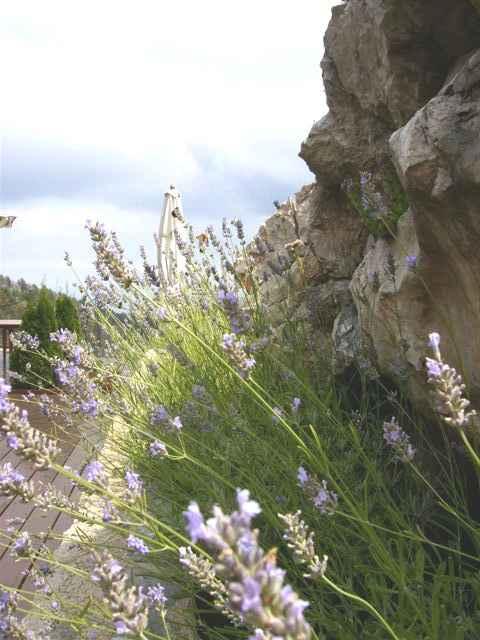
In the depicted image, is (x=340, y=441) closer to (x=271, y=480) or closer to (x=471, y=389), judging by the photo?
(x=271, y=480)

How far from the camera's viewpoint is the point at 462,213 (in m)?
2.19

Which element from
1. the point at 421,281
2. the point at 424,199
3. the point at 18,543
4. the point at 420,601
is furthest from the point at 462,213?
the point at 18,543

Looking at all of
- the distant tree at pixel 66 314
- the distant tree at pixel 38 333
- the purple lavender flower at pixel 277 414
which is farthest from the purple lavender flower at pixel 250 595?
the distant tree at pixel 66 314

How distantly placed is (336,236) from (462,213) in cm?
200

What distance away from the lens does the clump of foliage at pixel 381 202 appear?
292 cm

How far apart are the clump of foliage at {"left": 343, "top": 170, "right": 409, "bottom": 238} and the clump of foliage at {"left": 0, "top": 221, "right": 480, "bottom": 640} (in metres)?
0.69

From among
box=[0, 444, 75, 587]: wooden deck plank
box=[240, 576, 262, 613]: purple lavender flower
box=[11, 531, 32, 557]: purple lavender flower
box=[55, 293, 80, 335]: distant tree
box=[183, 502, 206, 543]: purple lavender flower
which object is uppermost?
box=[55, 293, 80, 335]: distant tree

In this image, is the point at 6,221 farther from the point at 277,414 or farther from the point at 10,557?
the point at 277,414

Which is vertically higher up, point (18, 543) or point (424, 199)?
point (424, 199)

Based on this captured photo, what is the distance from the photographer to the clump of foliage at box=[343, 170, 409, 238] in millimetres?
2916

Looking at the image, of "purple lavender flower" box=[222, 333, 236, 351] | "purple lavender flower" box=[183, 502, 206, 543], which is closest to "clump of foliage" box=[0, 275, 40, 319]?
"purple lavender flower" box=[222, 333, 236, 351]

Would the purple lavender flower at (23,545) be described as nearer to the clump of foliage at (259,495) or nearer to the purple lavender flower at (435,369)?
the clump of foliage at (259,495)

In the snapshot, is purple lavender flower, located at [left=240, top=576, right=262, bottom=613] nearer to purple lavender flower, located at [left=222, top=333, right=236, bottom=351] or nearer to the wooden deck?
purple lavender flower, located at [left=222, top=333, right=236, bottom=351]

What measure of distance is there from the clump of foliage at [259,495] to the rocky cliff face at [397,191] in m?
0.25
